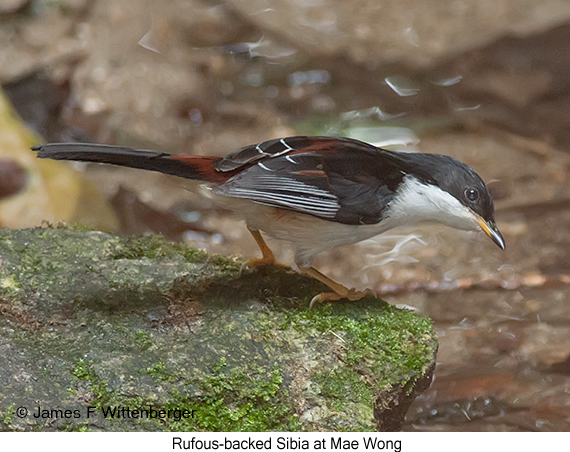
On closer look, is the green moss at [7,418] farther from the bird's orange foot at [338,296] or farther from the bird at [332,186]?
the bird's orange foot at [338,296]

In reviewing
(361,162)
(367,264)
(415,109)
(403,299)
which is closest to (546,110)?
(415,109)

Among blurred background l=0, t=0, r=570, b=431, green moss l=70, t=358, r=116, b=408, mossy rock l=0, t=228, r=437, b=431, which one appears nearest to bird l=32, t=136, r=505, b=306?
mossy rock l=0, t=228, r=437, b=431

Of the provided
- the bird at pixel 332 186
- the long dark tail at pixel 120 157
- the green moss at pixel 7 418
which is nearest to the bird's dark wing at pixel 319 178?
the bird at pixel 332 186

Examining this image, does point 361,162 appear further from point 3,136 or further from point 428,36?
point 428,36

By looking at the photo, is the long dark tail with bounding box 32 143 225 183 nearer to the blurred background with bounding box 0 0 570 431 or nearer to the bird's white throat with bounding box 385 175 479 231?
the bird's white throat with bounding box 385 175 479 231

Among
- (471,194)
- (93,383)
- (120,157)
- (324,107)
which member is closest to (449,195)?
(471,194)

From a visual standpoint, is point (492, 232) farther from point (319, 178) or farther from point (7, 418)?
point (7, 418)
